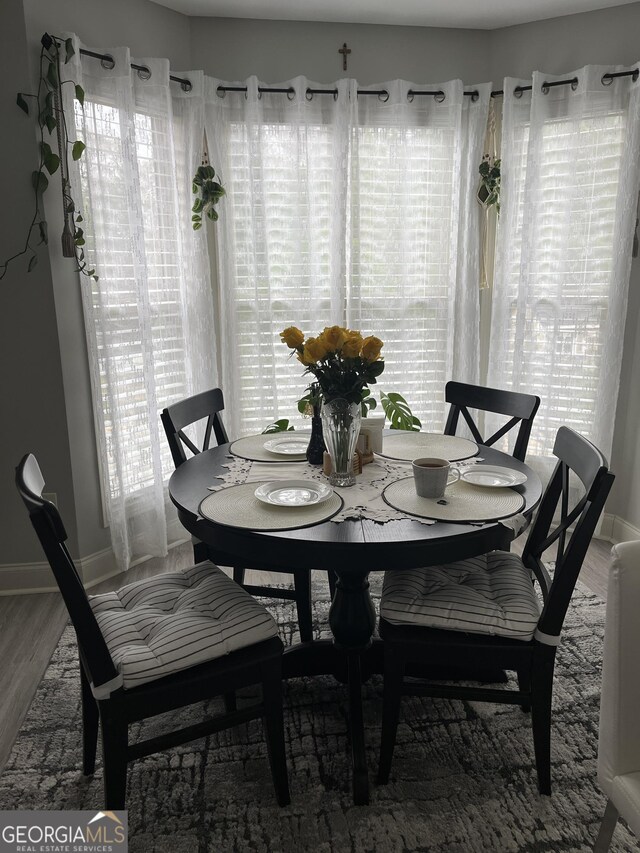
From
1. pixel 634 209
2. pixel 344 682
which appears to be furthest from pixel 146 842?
pixel 634 209

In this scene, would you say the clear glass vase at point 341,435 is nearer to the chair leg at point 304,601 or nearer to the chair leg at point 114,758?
the chair leg at point 304,601

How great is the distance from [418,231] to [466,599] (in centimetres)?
221

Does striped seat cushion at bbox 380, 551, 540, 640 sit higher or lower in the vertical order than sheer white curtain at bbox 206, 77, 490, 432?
lower

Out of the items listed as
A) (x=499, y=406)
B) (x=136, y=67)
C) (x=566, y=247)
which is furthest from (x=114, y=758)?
(x=566, y=247)

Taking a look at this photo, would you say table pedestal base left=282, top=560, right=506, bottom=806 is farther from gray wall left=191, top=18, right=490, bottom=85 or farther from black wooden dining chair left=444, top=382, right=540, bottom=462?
gray wall left=191, top=18, right=490, bottom=85

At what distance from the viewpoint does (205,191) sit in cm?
305

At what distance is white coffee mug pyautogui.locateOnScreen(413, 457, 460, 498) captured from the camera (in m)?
1.69

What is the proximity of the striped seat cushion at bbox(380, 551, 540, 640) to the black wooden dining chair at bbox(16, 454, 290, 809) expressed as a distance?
36 cm

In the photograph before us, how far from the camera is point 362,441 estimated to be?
6.71ft

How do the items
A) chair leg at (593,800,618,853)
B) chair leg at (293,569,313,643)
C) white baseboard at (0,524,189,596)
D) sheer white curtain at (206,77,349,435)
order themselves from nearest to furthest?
chair leg at (593,800,618,853), chair leg at (293,569,313,643), white baseboard at (0,524,189,596), sheer white curtain at (206,77,349,435)

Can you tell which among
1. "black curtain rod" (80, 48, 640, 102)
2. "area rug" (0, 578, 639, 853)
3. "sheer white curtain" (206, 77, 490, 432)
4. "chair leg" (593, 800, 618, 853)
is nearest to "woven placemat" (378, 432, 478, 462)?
"area rug" (0, 578, 639, 853)

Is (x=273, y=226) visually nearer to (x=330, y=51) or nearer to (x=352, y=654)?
(x=330, y=51)

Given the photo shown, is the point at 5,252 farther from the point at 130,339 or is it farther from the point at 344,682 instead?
the point at 344,682

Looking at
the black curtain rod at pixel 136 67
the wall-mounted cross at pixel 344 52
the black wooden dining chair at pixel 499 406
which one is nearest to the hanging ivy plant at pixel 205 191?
the black curtain rod at pixel 136 67
